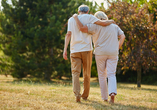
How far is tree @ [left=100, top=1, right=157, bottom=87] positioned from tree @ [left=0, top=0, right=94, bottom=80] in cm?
370

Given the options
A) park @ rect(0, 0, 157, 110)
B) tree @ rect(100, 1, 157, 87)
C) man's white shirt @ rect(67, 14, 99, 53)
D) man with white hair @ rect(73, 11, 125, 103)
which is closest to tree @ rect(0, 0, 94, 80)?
park @ rect(0, 0, 157, 110)

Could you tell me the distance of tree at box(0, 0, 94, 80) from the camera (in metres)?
12.4

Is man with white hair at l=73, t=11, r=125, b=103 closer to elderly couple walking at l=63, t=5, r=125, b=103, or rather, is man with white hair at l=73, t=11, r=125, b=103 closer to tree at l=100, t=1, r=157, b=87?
elderly couple walking at l=63, t=5, r=125, b=103

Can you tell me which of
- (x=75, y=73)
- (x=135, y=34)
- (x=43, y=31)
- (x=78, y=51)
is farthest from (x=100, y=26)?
(x=43, y=31)

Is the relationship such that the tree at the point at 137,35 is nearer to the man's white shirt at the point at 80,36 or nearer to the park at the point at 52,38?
the park at the point at 52,38

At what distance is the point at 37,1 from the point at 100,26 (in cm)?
988

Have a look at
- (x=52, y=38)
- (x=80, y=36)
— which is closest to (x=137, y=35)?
(x=52, y=38)

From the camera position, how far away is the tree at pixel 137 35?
33.6 feet

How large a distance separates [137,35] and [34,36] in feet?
19.2

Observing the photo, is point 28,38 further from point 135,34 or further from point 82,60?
point 82,60

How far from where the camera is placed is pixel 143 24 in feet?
33.9

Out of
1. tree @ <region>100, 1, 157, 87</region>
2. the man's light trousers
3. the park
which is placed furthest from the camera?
the park

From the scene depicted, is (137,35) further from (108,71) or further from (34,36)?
(108,71)

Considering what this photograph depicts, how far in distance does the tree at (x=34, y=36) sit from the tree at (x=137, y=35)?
3.70 m
